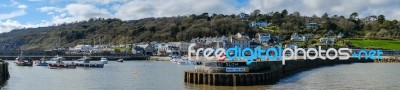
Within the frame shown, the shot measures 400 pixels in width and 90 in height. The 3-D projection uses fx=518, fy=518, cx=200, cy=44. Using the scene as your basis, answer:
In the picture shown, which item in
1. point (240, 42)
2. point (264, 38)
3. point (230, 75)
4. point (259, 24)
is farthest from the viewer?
point (259, 24)

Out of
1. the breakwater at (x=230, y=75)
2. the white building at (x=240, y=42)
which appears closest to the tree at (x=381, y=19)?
the white building at (x=240, y=42)

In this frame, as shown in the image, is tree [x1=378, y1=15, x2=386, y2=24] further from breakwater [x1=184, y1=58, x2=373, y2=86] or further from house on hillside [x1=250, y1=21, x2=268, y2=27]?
breakwater [x1=184, y1=58, x2=373, y2=86]

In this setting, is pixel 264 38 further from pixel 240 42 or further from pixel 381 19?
pixel 381 19

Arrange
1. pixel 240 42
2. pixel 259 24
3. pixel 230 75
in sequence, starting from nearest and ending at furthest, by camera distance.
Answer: pixel 230 75 < pixel 240 42 < pixel 259 24

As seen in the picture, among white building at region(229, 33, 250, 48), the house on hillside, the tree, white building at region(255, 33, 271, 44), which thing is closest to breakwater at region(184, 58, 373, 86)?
white building at region(229, 33, 250, 48)

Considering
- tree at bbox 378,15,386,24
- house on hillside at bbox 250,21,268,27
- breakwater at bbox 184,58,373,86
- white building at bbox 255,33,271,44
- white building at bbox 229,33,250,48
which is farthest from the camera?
house on hillside at bbox 250,21,268,27

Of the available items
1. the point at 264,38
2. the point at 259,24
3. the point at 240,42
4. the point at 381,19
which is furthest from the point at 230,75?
the point at 381,19

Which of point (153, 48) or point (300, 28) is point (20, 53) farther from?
point (300, 28)

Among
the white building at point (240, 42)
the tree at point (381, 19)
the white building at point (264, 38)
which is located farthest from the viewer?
the tree at point (381, 19)

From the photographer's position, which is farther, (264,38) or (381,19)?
(381,19)

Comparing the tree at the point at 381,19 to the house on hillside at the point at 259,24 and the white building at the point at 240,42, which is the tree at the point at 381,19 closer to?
the house on hillside at the point at 259,24

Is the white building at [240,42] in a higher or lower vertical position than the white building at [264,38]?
lower

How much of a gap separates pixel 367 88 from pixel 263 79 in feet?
26.7

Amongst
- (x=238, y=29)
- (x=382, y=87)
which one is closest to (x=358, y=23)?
(x=238, y=29)
